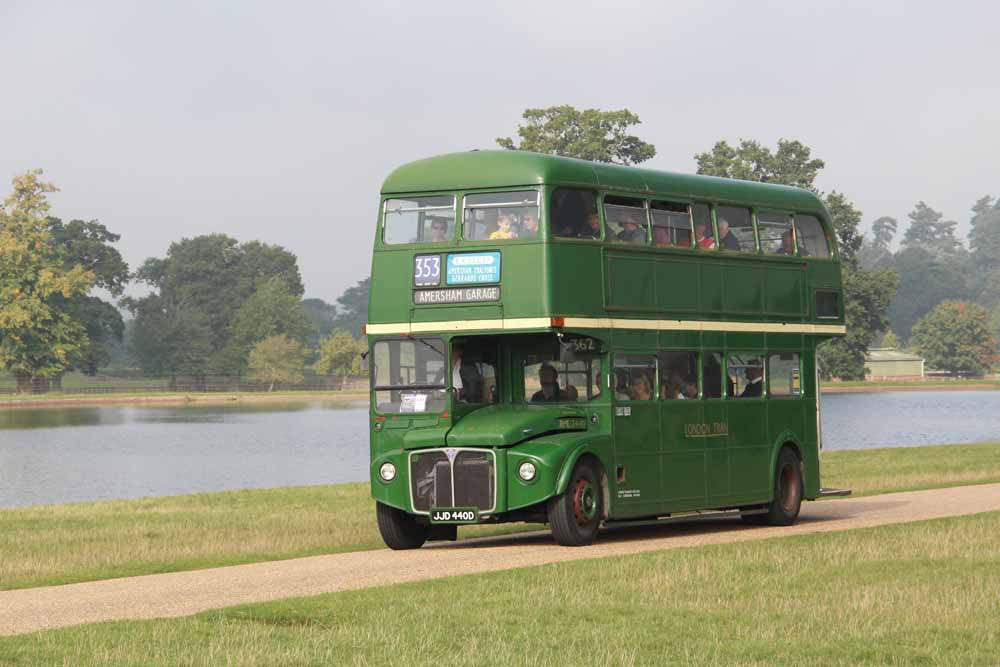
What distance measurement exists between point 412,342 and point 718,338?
15.9ft

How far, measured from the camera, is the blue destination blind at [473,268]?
20984mm

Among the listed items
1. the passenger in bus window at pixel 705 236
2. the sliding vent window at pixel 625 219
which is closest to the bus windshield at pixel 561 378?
the sliding vent window at pixel 625 219

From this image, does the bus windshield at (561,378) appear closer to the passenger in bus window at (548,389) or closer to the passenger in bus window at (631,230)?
the passenger in bus window at (548,389)

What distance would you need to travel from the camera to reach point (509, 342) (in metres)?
22.0

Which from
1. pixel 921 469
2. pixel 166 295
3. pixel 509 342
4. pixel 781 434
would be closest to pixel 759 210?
pixel 781 434

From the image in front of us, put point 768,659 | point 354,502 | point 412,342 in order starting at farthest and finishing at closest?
point 354,502 < point 412,342 < point 768,659

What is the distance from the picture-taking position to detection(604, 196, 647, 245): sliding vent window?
21.8 m

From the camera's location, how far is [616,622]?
47.0ft

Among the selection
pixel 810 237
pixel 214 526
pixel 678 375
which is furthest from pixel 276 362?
pixel 678 375

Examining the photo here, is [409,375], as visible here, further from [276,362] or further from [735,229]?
[276,362]

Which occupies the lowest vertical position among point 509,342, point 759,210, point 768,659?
point 768,659

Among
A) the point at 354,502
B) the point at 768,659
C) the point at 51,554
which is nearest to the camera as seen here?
the point at 768,659

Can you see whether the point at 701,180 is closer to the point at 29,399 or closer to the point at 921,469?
the point at 921,469

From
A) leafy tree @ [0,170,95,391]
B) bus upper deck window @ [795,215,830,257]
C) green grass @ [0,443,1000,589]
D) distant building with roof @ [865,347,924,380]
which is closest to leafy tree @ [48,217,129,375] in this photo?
leafy tree @ [0,170,95,391]
